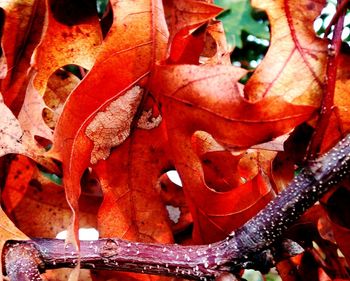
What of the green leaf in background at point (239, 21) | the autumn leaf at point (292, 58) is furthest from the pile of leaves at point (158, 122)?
the green leaf in background at point (239, 21)

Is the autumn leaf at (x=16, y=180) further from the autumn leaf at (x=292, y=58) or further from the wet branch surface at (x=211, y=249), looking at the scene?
the autumn leaf at (x=292, y=58)

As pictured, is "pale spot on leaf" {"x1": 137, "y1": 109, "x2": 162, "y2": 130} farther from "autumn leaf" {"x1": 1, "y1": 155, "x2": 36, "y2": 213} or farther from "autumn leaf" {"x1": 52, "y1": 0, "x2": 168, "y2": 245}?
"autumn leaf" {"x1": 1, "y1": 155, "x2": 36, "y2": 213}

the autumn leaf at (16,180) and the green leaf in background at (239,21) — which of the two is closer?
the autumn leaf at (16,180)

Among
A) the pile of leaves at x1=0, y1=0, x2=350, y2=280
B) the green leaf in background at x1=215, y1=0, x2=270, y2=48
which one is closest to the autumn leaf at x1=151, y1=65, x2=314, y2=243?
the pile of leaves at x1=0, y1=0, x2=350, y2=280

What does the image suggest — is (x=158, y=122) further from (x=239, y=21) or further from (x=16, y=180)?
(x=239, y=21)

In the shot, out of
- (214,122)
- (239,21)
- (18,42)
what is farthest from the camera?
(239,21)

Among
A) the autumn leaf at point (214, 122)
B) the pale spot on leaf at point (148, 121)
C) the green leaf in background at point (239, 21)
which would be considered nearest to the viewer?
the autumn leaf at point (214, 122)

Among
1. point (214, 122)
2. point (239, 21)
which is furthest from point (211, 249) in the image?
point (239, 21)
